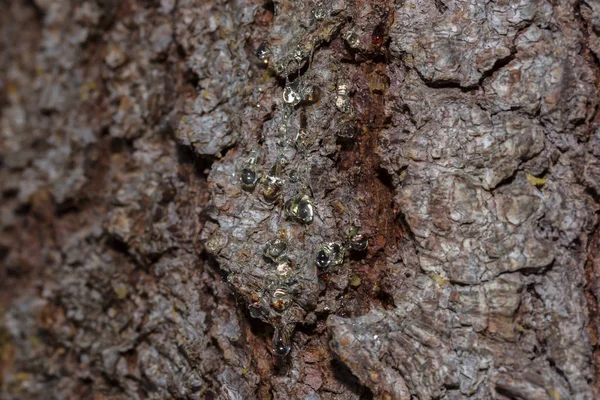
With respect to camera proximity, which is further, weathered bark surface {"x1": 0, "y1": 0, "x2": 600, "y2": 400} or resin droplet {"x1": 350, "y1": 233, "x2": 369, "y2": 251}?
resin droplet {"x1": 350, "y1": 233, "x2": 369, "y2": 251}

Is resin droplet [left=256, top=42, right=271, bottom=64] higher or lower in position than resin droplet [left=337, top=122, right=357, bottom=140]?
higher

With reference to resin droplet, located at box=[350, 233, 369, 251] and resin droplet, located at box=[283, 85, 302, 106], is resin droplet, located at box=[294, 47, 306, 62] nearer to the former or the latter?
resin droplet, located at box=[283, 85, 302, 106]

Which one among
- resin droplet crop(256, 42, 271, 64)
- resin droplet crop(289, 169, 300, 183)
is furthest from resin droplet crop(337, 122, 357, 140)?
resin droplet crop(256, 42, 271, 64)

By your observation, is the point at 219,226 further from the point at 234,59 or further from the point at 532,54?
the point at 532,54

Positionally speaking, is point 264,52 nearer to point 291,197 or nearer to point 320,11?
point 320,11

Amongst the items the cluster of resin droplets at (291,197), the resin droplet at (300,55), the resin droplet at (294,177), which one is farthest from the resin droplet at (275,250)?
→ the resin droplet at (300,55)

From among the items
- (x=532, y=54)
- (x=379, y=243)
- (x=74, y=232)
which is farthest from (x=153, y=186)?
(x=532, y=54)
